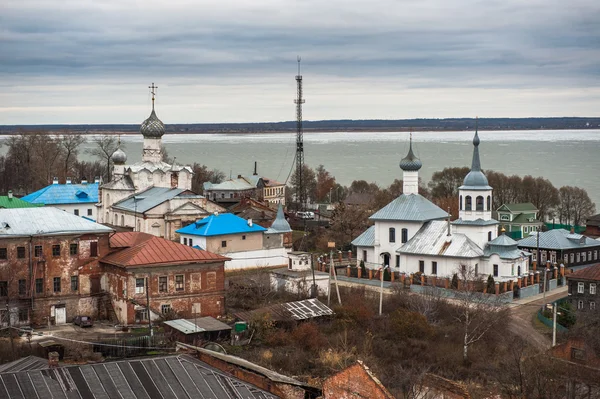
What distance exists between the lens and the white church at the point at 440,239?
38031mm

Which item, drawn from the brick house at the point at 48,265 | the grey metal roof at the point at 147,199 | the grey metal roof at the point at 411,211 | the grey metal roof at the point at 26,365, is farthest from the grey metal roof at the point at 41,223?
the grey metal roof at the point at 411,211

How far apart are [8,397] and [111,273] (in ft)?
47.8

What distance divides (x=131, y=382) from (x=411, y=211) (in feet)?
83.3

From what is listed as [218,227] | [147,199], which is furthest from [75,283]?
[147,199]

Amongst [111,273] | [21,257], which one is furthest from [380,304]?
[21,257]

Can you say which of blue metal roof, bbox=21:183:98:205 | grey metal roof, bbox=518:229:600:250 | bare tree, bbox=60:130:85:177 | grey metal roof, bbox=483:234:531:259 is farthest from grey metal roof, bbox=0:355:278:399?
bare tree, bbox=60:130:85:177

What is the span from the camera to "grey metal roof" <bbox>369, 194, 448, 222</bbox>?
40938 mm

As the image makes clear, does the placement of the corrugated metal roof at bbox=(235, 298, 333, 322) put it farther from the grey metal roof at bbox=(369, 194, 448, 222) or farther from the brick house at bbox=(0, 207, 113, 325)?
the grey metal roof at bbox=(369, 194, 448, 222)

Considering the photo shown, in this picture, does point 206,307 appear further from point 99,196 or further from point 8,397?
point 99,196

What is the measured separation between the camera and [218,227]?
40.3 metres

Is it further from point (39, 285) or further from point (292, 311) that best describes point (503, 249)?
point (39, 285)

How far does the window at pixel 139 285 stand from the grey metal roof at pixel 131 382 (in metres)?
12.2

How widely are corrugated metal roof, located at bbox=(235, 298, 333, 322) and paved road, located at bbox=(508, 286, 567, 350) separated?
624 cm

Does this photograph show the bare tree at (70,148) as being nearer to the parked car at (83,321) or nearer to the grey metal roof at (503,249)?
the grey metal roof at (503,249)
